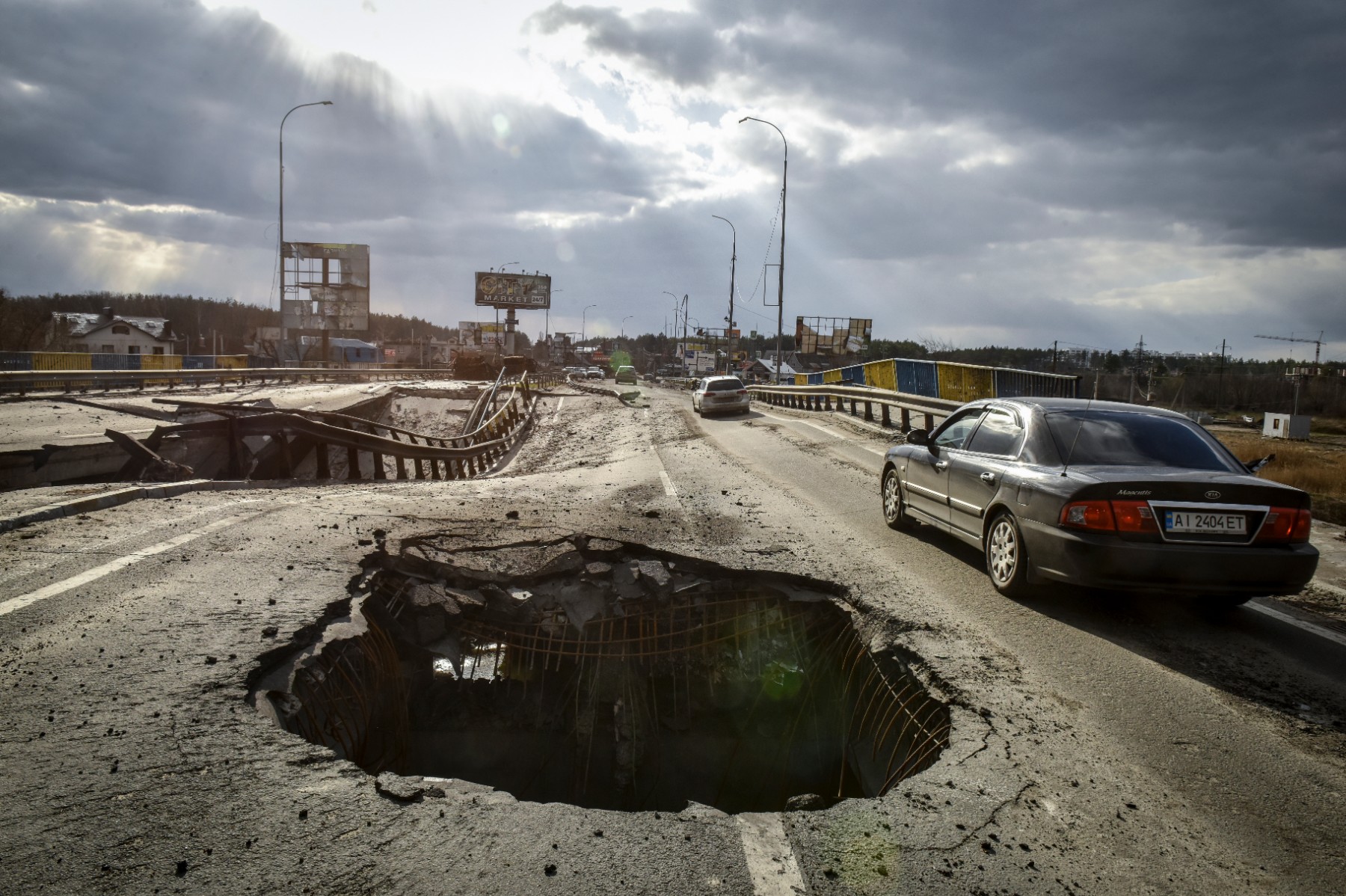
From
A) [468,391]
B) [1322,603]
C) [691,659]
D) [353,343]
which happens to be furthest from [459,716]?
[353,343]

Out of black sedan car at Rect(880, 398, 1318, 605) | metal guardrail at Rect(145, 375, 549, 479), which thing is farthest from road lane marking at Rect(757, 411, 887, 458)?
black sedan car at Rect(880, 398, 1318, 605)

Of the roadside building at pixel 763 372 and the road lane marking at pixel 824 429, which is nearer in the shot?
the road lane marking at pixel 824 429

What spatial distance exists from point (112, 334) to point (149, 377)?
186ft

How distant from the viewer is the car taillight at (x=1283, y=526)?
5246 mm

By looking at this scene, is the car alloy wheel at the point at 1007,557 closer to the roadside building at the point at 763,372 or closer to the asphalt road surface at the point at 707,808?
the asphalt road surface at the point at 707,808

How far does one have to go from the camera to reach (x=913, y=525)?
874cm

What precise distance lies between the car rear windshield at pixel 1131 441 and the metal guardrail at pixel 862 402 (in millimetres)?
9015

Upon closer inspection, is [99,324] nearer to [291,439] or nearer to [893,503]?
[291,439]

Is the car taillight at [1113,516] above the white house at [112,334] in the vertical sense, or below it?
below

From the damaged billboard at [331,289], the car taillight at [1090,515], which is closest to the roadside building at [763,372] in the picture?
the damaged billboard at [331,289]

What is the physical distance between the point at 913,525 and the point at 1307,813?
5505 millimetres

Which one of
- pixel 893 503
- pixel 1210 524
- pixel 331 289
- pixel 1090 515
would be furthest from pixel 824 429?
pixel 331 289

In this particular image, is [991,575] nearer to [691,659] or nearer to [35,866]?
[691,659]

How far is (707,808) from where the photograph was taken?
128 inches
